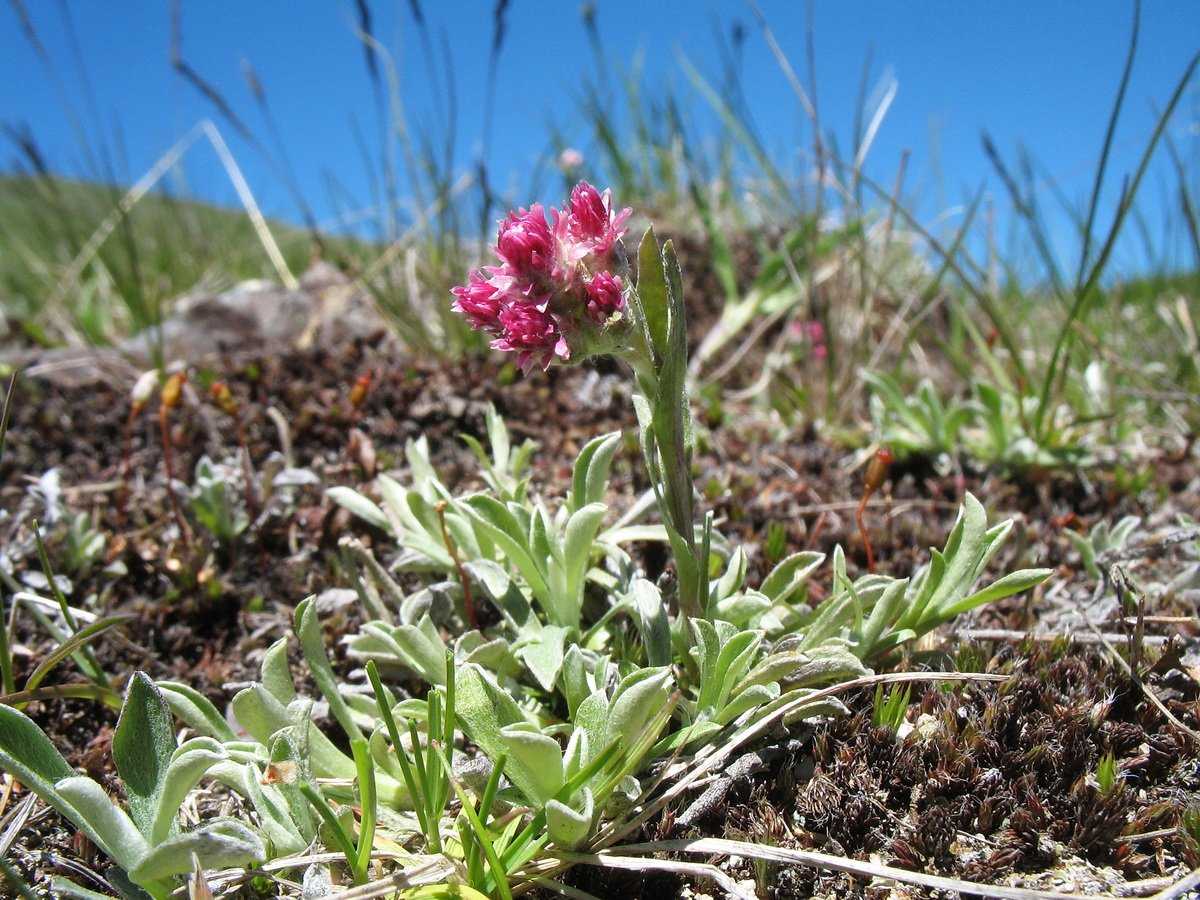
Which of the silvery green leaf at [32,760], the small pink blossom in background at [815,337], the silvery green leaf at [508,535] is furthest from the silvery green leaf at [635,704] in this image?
the small pink blossom in background at [815,337]

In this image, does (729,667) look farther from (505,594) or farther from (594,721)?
(505,594)

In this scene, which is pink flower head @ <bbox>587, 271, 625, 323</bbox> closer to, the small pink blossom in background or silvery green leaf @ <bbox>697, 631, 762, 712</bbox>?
silvery green leaf @ <bbox>697, 631, 762, 712</bbox>

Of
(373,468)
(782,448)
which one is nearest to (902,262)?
(782,448)

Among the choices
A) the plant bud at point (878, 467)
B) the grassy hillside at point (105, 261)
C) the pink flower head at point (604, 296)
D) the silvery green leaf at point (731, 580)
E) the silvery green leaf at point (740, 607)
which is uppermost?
the grassy hillside at point (105, 261)

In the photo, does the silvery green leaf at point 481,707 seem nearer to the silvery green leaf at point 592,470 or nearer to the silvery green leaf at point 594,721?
the silvery green leaf at point 594,721

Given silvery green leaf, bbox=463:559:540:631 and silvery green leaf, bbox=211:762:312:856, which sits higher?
silvery green leaf, bbox=463:559:540:631

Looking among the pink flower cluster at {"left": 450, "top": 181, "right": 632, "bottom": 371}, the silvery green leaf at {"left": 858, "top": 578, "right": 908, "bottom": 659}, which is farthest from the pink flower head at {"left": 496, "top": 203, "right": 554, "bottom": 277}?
the silvery green leaf at {"left": 858, "top": 578, "right": 908, "bottom": 659}

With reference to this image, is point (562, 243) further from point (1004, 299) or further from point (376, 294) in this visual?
point (1004, 299)
